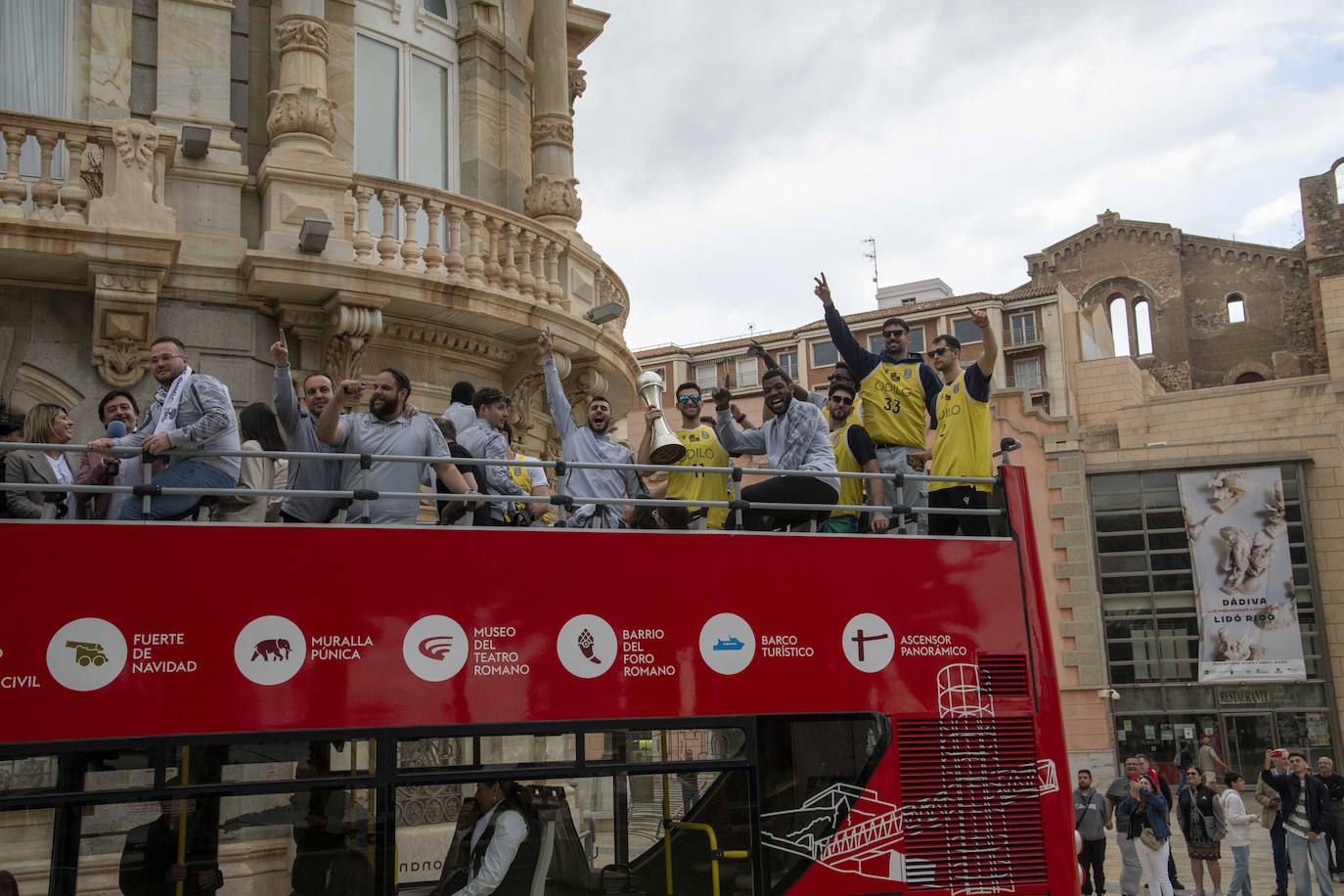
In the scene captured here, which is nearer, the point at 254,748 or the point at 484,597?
the point at 254,748

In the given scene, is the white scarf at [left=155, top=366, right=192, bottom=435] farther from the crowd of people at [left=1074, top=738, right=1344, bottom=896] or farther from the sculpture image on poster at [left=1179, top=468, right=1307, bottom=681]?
the sculpture image on poster at [left=1179, top=468, right=1307, bottom=681]

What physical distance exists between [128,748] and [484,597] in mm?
1857

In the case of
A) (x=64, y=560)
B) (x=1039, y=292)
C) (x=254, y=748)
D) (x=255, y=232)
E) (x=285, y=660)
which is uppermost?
(x=1039, y=292)

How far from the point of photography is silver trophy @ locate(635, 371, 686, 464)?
9000 millimetres

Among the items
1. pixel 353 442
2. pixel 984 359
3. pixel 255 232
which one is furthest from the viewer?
pixel 255 232

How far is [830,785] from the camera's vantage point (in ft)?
24.5

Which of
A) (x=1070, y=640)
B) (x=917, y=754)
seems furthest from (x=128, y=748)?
(x=1070, y=640)

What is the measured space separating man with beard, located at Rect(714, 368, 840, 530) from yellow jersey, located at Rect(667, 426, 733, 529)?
19cm

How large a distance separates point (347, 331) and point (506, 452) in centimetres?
584

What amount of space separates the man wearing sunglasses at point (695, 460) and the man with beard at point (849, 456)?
0.78 metres

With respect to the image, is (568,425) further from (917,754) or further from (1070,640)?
(1070,640)

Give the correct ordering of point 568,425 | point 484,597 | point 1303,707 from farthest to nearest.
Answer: point 1303,707 < point 568,425 < point 484,597

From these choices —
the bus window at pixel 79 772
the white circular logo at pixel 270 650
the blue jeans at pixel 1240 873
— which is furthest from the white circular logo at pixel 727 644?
the blue jeans at pixel 1240 873

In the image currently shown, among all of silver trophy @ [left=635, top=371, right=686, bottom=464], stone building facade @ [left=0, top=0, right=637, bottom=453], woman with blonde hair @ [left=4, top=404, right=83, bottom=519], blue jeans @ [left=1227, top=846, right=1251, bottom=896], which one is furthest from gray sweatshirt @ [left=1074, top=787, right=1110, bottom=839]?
woman with blonde hair @ [left=4, top=404, right=83, bottom=519]
